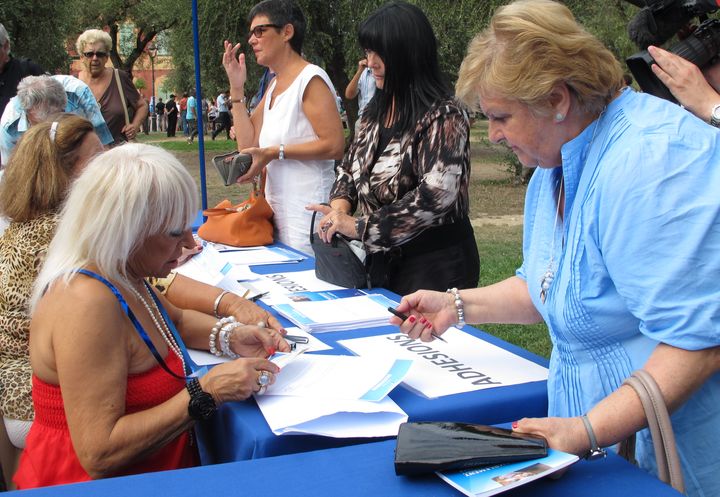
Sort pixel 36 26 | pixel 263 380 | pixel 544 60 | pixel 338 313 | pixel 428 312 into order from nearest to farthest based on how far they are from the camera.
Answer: pixel 544 60
pixel 263 380
pixel 428 312
pixel 338 313
pixel 36 26

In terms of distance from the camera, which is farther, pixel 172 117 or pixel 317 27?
pixel 172 117

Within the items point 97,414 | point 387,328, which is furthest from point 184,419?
point 387,328

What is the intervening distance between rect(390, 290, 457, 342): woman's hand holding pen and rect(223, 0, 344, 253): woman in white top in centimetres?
166

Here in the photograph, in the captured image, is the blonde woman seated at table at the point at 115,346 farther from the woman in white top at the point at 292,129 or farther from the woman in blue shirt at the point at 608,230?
the woman in white top at the point at 292,129

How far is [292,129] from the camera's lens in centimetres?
358

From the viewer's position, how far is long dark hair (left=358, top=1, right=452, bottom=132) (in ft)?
9.02

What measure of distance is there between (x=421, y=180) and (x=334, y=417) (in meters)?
1.25

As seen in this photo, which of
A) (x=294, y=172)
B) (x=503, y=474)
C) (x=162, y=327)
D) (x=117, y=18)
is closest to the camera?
(x=503, y=474)

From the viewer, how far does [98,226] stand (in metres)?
1.66

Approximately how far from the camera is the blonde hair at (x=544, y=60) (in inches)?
55.3

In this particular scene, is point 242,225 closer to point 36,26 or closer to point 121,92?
point 121,92

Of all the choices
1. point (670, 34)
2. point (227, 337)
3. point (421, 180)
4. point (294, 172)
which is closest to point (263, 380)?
point (227, 337)

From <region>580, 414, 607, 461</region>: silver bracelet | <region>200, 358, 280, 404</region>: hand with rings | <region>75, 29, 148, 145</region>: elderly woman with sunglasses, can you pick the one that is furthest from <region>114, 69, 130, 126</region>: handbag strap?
<region>580, 414, 607, 461</region>: silver bracelet

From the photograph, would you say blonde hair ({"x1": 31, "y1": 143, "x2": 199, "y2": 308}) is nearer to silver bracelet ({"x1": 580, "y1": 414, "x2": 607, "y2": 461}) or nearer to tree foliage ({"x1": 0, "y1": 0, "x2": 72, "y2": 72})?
silver bracelet ({"x1": 580, "y1": 414, "x2": 607, "y2": 461})
